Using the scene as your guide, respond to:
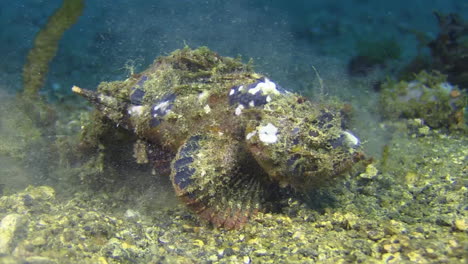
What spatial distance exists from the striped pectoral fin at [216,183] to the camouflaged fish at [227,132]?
1 centimetres

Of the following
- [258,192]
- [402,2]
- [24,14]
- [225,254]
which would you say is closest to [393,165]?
[258,192]

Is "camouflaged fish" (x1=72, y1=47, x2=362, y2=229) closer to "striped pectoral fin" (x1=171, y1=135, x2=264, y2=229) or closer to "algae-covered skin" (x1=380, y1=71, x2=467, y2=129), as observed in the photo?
"striped pectoral fin" (x1=171, y1=135, x2=264, y2=229)

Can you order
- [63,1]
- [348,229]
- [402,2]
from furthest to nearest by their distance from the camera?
1. [402,2]
2. [63,1]
3. [348,229]

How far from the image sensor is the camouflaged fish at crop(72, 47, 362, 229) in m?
2.99

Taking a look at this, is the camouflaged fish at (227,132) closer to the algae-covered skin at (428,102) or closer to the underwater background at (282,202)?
the underwater background at (282,202)

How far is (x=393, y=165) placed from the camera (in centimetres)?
435

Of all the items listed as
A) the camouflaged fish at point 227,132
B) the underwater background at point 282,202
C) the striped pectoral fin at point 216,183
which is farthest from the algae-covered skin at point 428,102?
the striped pectoral fin at point 216,183

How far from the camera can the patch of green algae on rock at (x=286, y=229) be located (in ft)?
7.85

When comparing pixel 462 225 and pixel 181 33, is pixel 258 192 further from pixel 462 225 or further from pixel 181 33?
pixel 181 33

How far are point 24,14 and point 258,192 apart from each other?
899cm

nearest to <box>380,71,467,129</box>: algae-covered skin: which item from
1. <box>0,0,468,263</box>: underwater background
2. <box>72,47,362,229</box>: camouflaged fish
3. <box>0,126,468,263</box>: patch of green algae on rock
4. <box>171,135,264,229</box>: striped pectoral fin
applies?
<box>0,0,468,263</box>: underwater background

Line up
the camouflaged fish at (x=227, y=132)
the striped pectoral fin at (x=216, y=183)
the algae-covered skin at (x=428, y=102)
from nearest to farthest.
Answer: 1. the camouflaged fish at (x=227, y=132)
2. the striped pectoral fin at (x=216, y=183)
3. the algae-covered skin at (x=428, y=102)

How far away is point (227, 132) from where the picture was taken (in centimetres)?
347

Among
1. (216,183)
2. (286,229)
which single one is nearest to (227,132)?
(216,183)
